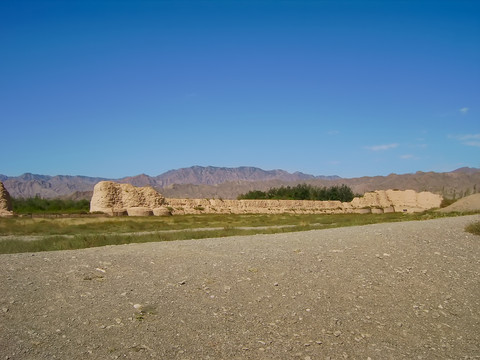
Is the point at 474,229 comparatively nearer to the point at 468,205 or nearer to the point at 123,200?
the point at 468,205

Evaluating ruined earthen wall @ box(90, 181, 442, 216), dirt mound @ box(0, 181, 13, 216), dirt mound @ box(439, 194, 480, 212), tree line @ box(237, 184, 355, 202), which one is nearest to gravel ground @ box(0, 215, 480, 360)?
dirt mound @ box(439, 194, 480, 212)

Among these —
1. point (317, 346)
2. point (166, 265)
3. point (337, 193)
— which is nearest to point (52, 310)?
point (166, 265)

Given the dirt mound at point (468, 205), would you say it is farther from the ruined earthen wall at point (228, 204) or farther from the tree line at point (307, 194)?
the tree line at point (307, 194)

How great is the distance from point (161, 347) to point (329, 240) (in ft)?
24.6

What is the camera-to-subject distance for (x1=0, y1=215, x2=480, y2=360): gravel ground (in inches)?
229

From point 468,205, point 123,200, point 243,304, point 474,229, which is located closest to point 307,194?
point 123,200

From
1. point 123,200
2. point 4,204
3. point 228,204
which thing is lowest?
point 4,204

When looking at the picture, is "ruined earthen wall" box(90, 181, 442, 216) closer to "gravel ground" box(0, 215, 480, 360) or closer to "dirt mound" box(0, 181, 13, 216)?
"dirt mound" box(0, 181, 13, 216)

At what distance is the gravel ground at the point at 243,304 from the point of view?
5820 mm

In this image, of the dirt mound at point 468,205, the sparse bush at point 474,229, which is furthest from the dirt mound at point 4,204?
the dirt mound at point 468,205

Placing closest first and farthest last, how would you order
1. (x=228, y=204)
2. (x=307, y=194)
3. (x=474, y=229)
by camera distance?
(x=474, y=229), (x=228, y=204), (x=307, y=194)

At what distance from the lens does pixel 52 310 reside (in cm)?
655

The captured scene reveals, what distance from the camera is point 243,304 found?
7.23 meters

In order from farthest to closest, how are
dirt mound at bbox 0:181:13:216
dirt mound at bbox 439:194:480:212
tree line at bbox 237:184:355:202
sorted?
1. tree line at bbox 237:184:355:202
2. dirt mound at bbox 0:181:13:216
3. dirt mound at bbox 439:194:480:212
